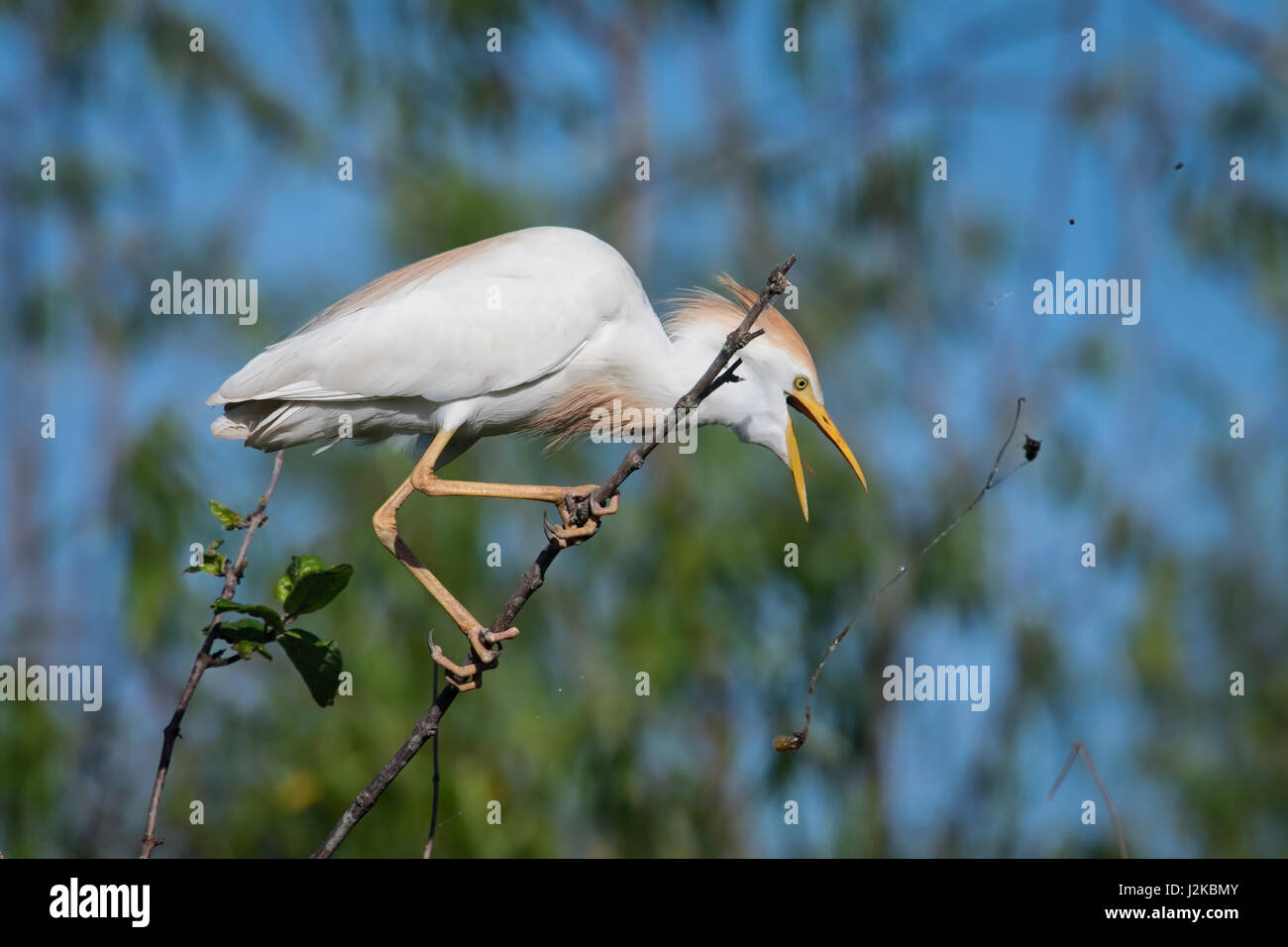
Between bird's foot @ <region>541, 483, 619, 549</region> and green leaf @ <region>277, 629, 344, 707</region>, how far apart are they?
496 millimetres

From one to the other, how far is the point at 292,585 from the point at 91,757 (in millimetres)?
3848

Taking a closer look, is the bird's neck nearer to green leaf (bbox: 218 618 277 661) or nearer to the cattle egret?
the cattle egret

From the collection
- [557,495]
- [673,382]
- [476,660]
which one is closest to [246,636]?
[476,660]

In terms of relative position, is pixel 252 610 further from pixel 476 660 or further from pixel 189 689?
pixel 476 660

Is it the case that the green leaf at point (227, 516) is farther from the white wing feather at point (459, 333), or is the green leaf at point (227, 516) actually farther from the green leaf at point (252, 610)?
the white wing feather at point (459, 333)

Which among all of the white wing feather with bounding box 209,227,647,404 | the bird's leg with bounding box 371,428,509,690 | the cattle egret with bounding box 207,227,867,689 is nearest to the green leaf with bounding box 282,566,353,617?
the bird's leg with bounding box 371,428,509,690

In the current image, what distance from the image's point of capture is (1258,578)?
8562 mm

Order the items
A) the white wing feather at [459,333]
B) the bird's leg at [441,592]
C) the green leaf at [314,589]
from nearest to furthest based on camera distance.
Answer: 1. the green leaf at [314,589]
2. the bird's leg at [441,592]
3. the white wing feather at [459,333]

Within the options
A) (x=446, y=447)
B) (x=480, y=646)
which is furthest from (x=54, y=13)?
(x=480, y=646)

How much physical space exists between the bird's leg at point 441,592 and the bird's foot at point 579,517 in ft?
0.68

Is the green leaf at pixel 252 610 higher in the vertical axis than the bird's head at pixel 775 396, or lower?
lower

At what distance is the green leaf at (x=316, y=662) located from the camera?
79.4 inches

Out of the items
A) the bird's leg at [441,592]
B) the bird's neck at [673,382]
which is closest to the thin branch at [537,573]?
the bird's leg at [441,592]

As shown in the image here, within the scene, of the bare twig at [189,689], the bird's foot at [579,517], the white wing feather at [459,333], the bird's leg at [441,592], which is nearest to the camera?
the bare twig at [189,689]
